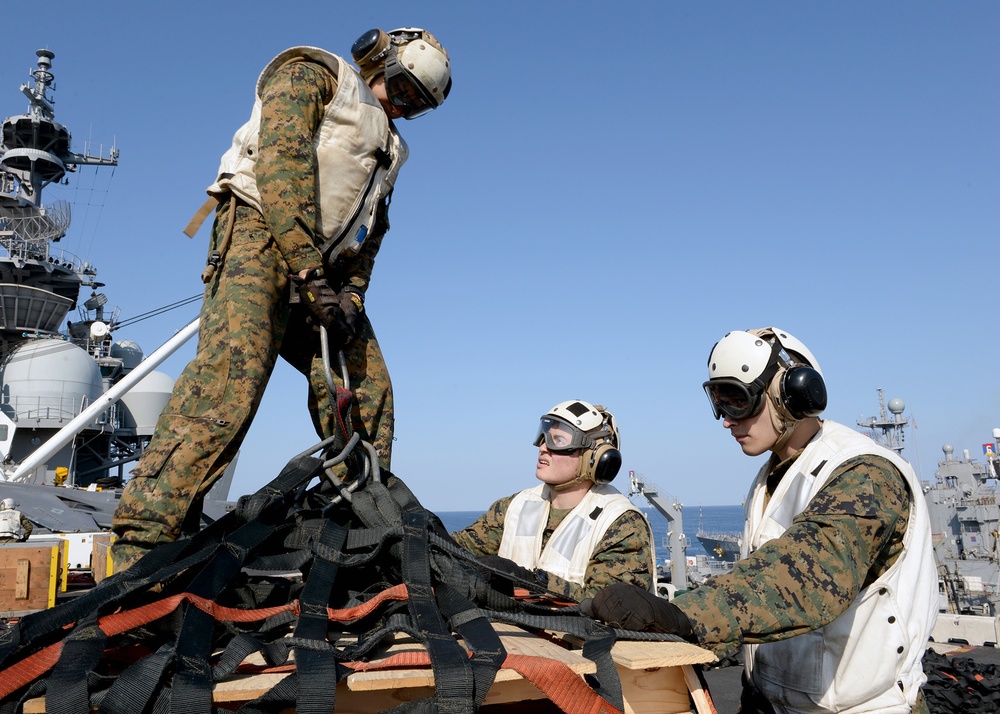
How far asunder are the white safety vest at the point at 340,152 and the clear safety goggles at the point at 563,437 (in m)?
1.88

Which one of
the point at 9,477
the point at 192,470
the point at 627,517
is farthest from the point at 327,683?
the point at 9,477

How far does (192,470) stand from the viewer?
2721 millimetres

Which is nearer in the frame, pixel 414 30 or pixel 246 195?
pixel 246 195

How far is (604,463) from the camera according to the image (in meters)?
4.66

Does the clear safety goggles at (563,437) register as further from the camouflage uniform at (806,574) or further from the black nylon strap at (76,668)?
the black nylon strap at (76,668)

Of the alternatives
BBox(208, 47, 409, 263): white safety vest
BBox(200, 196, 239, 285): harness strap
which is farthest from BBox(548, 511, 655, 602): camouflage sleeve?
BBox(200, 196, 239, 285): harness strap

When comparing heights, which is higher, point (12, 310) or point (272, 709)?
point (12, 310)

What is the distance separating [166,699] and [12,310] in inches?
1294

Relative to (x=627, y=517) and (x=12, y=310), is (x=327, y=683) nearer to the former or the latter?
(x=627, y=517)

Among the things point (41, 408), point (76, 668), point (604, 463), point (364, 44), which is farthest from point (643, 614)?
point (41, 408)

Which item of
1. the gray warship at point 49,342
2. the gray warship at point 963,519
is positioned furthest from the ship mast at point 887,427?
the gray warship at point 49,342

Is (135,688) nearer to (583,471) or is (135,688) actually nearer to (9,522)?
(583,471)

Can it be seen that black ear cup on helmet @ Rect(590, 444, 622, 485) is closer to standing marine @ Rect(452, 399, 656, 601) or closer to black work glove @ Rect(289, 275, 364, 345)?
standing marine @ Rect(452, 399, 656, 601)

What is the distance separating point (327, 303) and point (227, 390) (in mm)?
572
